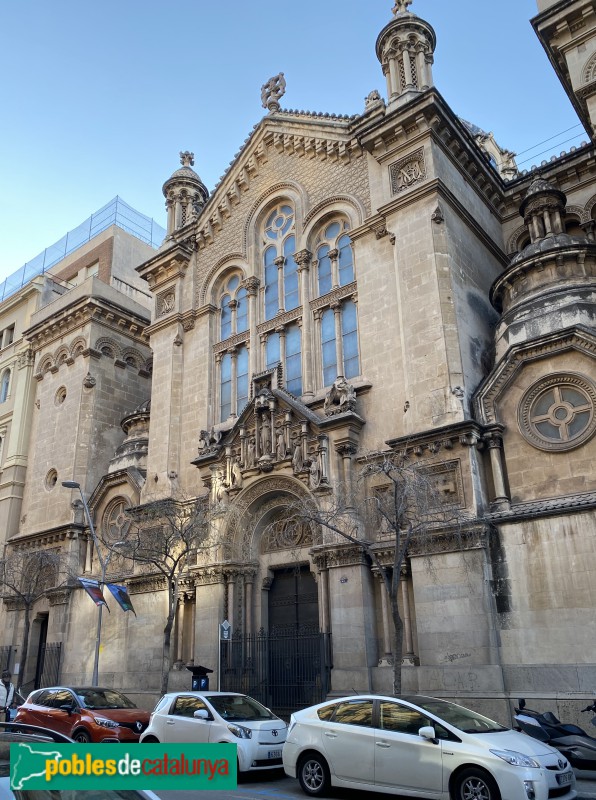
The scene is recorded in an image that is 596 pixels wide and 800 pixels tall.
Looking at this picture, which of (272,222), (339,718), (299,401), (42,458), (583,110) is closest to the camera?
(339,718)

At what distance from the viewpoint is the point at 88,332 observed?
34500mm

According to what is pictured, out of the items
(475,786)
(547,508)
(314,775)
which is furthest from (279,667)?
(475,786)

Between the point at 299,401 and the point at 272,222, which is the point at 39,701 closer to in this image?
the point at 299,401

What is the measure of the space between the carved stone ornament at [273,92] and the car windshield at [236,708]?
23917mm

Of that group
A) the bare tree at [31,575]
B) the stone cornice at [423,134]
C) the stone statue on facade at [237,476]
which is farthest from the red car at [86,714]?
the stone cornice at [423,134]

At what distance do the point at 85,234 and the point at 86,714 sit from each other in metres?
47.4

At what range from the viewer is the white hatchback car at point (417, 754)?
29.2 feet

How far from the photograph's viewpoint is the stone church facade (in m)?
17.3

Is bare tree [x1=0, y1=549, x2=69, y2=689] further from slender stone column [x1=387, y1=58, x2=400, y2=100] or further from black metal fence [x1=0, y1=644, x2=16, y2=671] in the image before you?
slender stone column [x1=387, y1=58, x2=400, y2=100]

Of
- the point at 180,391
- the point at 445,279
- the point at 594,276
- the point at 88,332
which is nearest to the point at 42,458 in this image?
the point at 88,332

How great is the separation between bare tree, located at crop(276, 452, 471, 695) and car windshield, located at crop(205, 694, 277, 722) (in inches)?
120

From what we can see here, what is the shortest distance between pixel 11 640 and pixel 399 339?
2245 cm

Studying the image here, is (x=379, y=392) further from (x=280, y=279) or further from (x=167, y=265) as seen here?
(x=167, y=265)

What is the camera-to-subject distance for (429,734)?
951cm
